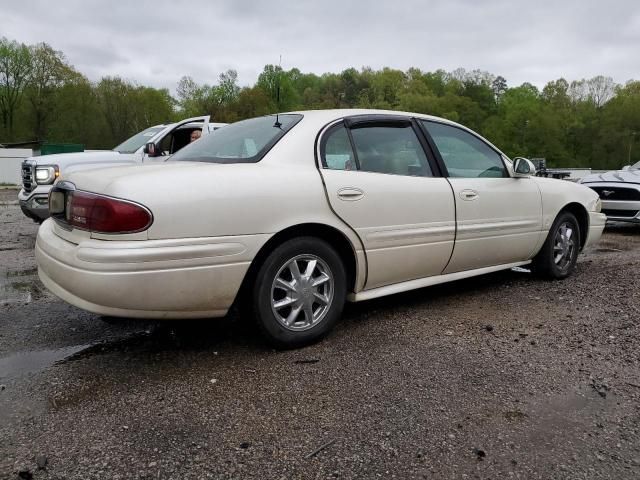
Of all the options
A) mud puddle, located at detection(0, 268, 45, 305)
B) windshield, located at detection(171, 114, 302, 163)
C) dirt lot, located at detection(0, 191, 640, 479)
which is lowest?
dirt lot, located at detection(0, 191, 640, 479)

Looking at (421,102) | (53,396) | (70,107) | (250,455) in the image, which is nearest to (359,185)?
(250,455)

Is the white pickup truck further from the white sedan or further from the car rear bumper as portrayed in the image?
the car rear bumper

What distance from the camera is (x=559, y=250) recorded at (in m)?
4.99

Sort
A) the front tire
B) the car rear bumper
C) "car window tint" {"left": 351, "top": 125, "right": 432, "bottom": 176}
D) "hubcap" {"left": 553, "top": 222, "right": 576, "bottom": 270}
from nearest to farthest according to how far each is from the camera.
Result: the car rear bumper
the front tire
"car window tint" {"left": 351, "top": 125, "right": 432, "bottom": 176}
"hubcap" {"left": 553, "top": 222, "right": 576, "bottom": 270}

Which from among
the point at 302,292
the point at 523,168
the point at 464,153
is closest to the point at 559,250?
the point at 523,168

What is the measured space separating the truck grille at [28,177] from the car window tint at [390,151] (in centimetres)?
531

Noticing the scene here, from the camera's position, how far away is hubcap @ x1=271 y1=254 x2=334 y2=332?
121 inches

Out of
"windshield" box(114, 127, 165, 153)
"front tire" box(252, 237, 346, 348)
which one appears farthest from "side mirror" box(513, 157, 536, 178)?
"windshield" box(114, 127, 165, 153)

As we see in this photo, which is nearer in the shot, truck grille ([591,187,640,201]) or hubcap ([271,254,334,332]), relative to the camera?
hubcap ([271,254,334,332])

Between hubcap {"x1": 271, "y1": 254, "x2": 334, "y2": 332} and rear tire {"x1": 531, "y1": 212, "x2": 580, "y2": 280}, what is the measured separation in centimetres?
261

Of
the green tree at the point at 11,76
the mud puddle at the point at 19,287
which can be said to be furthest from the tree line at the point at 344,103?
the mud puddle at the point at 19,287

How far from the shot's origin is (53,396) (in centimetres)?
256

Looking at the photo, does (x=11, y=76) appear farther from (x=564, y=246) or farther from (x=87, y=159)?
(x=564, y=246)

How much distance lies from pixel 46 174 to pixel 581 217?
649 centimetres
